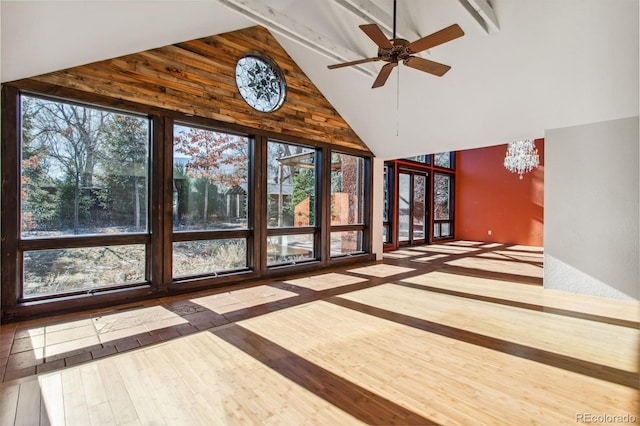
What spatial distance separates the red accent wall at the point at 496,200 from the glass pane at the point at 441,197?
411mm

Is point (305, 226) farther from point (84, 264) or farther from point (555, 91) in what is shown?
point (555, 91)

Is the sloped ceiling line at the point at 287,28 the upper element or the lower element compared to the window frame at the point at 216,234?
upper

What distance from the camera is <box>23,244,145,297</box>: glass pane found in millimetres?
3363

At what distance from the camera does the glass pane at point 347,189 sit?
6.41 meters

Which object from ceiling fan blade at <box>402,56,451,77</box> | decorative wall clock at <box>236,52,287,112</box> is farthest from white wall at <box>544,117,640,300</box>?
decorative wall clock at <box>236,52,287,112</box>

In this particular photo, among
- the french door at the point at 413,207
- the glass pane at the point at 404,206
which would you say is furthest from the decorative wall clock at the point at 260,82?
the glass pane at the point at 404,206

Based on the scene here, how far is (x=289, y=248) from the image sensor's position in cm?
569

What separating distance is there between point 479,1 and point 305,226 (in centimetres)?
408

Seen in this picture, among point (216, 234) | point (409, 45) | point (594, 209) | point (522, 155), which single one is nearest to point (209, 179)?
point (216, 234)

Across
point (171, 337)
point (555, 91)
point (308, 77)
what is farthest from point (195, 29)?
point (555, 91)

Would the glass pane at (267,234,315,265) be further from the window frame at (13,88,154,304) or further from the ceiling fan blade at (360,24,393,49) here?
the ceiling fan blade at (360,24,393,49)

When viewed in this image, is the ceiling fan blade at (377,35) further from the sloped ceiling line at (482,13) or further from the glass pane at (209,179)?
the glass pane at (209,179)

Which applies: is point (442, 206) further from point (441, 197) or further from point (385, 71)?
point (385, 71)

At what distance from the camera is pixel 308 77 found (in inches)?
225
